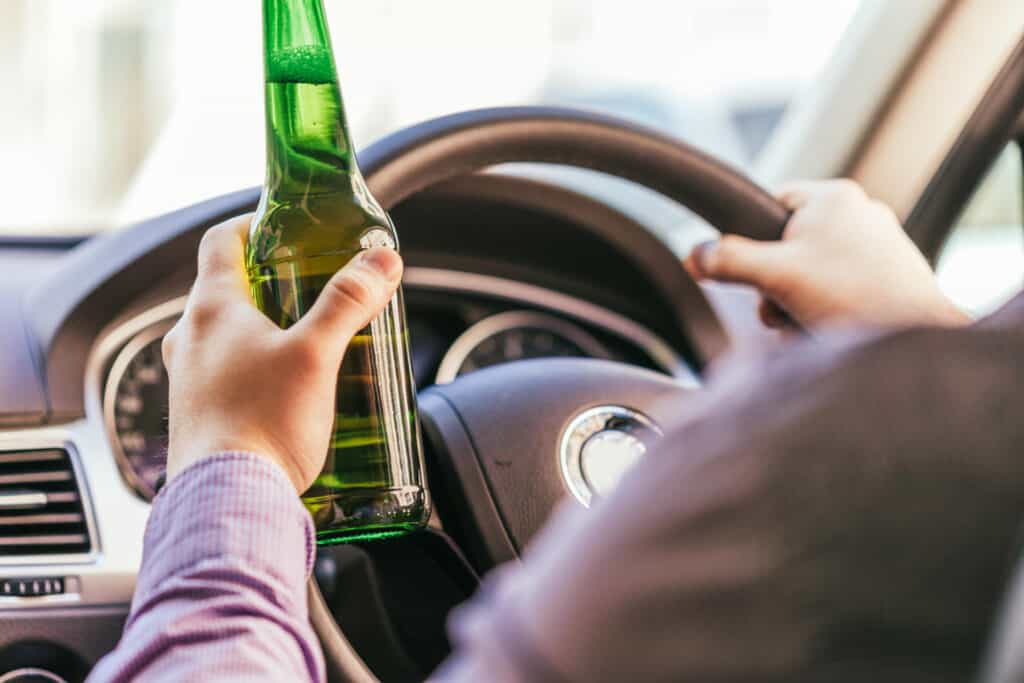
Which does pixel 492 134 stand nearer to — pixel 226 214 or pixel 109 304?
pixel 226 214

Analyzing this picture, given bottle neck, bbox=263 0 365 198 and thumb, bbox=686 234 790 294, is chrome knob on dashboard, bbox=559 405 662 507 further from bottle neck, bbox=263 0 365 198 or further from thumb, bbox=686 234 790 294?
bottle neck, bbox=263 0 365 198

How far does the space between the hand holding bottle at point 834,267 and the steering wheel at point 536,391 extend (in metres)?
0.02

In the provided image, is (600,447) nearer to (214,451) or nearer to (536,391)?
(536,391)

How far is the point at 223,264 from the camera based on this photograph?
0.79 metres

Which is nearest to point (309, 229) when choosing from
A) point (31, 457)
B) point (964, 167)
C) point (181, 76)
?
point (31, 457)

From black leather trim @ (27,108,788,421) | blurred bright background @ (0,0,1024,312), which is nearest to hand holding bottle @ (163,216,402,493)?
black leather trim @ (27,108,788,421)

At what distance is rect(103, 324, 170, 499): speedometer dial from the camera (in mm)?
1082

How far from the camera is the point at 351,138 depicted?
88 centimetres

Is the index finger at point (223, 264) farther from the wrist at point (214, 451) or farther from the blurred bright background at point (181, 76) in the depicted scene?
the blurred bright background at point (181, 76)

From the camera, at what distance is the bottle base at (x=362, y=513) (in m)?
0.82

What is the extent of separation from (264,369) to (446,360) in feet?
1.75

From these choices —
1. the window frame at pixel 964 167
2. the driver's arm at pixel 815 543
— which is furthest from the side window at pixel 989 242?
the driver's arm at pixel 815 543

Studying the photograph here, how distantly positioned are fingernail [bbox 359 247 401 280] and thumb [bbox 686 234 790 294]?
1.40 feet

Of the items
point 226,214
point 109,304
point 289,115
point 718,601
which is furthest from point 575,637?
point 109,304
